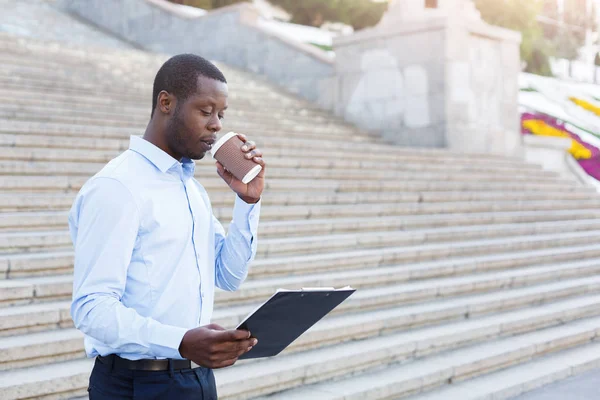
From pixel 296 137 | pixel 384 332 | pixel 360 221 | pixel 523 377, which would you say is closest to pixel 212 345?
pixel 384 332

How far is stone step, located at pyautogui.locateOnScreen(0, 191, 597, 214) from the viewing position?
5832 millimetres

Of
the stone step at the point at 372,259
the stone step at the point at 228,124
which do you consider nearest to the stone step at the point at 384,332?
the stone step at the point at 372,259

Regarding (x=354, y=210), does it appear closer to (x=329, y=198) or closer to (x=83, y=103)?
(x=329, y=198)

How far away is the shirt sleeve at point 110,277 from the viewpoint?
1.89 meters

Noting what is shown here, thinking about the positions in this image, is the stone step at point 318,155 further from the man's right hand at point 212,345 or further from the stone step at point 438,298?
the man's right hand at point 212,345

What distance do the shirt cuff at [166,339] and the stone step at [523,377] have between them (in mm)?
3573

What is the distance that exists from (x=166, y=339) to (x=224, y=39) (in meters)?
13.7

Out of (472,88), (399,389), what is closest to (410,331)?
(399,389)

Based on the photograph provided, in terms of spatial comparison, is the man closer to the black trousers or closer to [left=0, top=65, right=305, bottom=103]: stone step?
the black trousers

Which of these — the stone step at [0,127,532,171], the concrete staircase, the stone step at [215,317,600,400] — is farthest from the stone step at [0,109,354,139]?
the stone step at [215,317,600,400]

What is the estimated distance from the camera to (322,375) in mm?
5102

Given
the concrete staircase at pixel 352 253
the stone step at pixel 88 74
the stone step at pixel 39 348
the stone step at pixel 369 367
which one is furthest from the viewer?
the stone step at pixel 88 74

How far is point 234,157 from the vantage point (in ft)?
6.80

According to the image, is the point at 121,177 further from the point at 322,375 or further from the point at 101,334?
the point at 322,375
